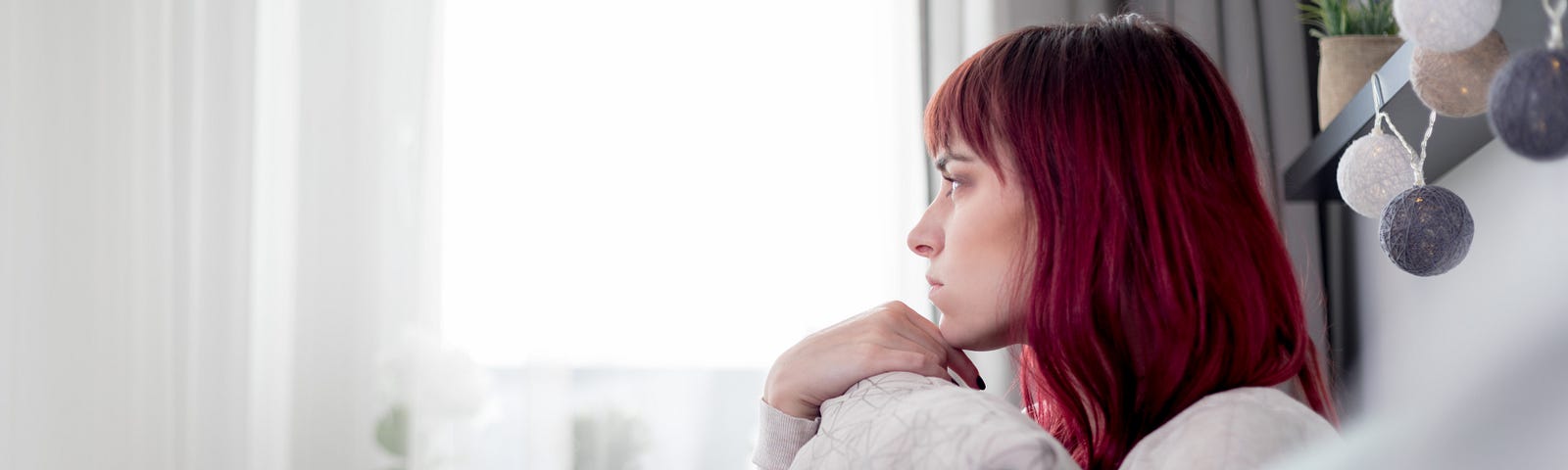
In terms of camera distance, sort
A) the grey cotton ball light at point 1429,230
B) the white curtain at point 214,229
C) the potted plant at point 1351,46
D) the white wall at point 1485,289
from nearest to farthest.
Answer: the grey cotton ball light at point 1429,230 → the white wall at point 1485,289 → the potted plant at point 1351,46 → the white curtain at point 214,229

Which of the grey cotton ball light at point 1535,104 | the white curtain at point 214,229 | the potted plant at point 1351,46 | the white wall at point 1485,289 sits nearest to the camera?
the grey cotton ball light at point 1535,104

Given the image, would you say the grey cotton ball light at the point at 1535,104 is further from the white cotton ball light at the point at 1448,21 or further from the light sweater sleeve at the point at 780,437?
the light sweater sleeve at the point at 780,437

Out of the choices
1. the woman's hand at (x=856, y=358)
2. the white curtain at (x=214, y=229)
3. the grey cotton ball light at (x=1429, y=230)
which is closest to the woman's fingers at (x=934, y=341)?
the woman's hand at (x=856, y=358)

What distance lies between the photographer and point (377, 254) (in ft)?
6.67

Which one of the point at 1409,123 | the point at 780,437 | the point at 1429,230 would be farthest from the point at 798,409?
the point at 1409,123

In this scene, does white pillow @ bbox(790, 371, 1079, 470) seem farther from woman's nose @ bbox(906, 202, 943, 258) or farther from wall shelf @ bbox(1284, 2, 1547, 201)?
wall shelf @ bbox(1284, 2, 1547, 201)

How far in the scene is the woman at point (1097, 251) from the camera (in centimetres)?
66

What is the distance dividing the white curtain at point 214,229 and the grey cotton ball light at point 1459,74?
160 centimetres

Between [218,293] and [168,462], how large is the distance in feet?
0.95

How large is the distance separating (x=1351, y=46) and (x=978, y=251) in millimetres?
840

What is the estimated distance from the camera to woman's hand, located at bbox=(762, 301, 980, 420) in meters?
0.71

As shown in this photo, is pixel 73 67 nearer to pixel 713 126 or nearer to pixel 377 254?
pixel 377 254

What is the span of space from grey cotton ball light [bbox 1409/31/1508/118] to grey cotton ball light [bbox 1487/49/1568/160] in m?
0.24

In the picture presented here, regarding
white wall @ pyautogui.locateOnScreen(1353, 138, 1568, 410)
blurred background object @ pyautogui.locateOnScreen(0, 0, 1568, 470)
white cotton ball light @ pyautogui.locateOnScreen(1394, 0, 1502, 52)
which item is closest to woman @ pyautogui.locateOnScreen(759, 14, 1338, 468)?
white cotton ball light @ pyautogui.locateOnScreen(1394, 0, 1502, 52)
